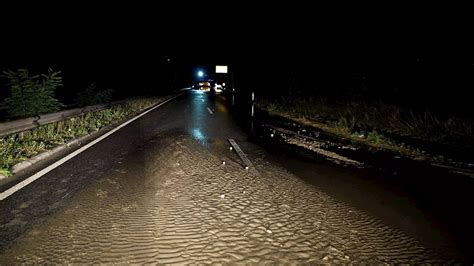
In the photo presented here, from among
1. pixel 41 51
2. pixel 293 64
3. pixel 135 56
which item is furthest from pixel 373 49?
pixel 135 56

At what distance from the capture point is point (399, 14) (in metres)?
16.6

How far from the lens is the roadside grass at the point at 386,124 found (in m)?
10.1

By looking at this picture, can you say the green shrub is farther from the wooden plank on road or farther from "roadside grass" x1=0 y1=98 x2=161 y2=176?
the wooden plank on road

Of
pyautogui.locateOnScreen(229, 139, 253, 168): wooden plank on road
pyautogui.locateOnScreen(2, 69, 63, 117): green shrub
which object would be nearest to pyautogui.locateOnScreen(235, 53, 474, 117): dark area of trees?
pyautogui.locateOnScreen(229, 139, 253, 168): wooden plank on road

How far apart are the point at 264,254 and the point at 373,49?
56.4 feet

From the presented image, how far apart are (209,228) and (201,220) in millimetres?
251

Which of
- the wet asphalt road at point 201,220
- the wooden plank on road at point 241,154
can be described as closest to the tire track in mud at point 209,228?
the wet asphalt road at point 201,220

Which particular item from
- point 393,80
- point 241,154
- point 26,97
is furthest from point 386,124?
point 26,97

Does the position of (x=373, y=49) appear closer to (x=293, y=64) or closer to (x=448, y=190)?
(x=293, y=64)

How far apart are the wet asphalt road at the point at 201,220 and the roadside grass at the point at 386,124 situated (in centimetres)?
445

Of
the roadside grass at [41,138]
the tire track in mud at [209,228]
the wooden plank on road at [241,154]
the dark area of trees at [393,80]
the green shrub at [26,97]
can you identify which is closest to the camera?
the tire track in mud at [209,228]

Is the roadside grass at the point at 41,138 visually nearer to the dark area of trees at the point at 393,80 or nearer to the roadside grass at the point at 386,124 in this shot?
the roadside grass at the point at 386,124

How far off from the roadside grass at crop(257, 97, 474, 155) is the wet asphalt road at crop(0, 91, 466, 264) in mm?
4448

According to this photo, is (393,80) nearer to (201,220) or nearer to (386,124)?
(386,124)
